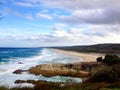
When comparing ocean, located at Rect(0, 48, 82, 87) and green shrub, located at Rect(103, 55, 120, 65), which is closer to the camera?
ocean, located at Rect(0, 48, 82, 87)

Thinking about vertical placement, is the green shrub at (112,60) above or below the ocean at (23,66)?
above

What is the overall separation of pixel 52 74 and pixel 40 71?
3.83m

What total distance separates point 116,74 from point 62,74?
22246 millimetres

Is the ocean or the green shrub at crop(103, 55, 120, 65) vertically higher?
the green shrub at crop(103, 55, 120, 65)

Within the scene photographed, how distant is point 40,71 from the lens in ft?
144

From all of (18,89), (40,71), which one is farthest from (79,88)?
(40,71)

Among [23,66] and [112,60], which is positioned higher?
[112,60]

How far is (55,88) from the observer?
14.8m

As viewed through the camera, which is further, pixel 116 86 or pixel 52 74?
pixel 52 74

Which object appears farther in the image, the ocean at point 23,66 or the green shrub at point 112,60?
the green shrub at point 112,60

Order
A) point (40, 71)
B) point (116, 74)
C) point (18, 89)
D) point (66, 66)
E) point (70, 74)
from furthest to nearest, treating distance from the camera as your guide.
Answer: point (66, 66)
point (40, 71)
point (70, 74)
point (116, 74)
point (18, 89)

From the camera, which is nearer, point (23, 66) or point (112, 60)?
point (112, 60)

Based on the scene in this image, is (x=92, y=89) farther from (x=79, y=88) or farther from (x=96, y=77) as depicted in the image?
(x=96, y=77)

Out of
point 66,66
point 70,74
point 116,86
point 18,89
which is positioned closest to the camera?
point 18,89
